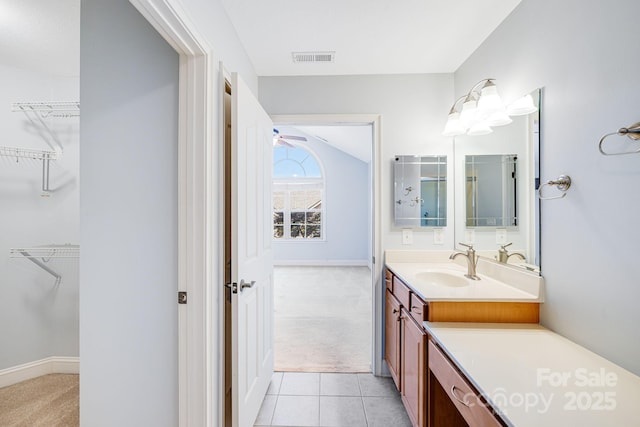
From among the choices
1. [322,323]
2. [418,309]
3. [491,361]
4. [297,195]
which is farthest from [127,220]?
[297,195]

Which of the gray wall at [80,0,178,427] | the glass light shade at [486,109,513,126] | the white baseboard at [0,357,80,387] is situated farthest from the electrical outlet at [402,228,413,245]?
the white baseboard at [0,357,80,387]

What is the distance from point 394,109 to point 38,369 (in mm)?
3541

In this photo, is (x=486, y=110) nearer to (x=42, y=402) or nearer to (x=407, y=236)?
(x=407, y=236)

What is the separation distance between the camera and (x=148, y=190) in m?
1.29

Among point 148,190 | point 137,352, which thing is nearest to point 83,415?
point 137,352

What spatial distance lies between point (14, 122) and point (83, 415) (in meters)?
2.16

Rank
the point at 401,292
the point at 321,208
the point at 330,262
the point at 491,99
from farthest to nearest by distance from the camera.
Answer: the point at 321,208, the point at 330,262, the point at 401,292, the point at 491,99

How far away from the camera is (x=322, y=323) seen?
325 centimetres

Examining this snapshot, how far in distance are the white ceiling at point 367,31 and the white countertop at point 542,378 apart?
1.75 m

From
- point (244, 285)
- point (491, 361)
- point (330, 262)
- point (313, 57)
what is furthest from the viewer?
point (330, 262)

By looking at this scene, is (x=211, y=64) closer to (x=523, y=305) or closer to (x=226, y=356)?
(x=226, y=356)

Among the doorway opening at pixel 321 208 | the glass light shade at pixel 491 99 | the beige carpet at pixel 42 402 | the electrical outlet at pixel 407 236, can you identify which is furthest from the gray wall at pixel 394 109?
the doorway opening at pixel 321 208

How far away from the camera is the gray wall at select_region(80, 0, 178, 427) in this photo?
4.22ft

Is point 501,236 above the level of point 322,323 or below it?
above
